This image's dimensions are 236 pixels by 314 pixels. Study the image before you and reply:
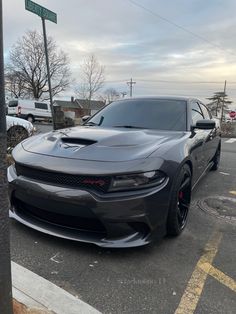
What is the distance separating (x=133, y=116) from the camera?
4.59 m

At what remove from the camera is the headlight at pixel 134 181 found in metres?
2.90

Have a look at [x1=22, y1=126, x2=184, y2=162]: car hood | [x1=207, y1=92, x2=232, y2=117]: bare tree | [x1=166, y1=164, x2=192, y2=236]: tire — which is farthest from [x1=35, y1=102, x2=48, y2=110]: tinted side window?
[x1=207, y1=92, x2=232, y2=117]: bare tree

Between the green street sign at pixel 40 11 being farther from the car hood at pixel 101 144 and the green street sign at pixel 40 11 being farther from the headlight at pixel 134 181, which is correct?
the headlight at pixel 134 181

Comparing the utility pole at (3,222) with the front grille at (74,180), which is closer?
the utility pole at (3,222)

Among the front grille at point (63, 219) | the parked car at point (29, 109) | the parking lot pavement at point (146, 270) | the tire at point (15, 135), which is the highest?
the tire at point (15, 135)

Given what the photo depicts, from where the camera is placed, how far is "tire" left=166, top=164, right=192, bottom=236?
324cm

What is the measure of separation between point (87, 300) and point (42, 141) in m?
1.75

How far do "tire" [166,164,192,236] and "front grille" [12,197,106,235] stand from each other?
70 cm

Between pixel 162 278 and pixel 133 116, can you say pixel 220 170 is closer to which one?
pixel 133 116

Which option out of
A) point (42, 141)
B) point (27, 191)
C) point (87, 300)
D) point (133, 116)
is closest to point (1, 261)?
point (87, 300)

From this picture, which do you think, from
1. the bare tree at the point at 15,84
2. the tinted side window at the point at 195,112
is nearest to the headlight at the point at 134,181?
the tinted side window at the point at 195,112

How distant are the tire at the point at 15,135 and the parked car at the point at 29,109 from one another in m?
21.6

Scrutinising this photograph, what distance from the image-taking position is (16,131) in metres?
7.16

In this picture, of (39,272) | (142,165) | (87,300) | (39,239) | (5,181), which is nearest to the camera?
(5,181)
